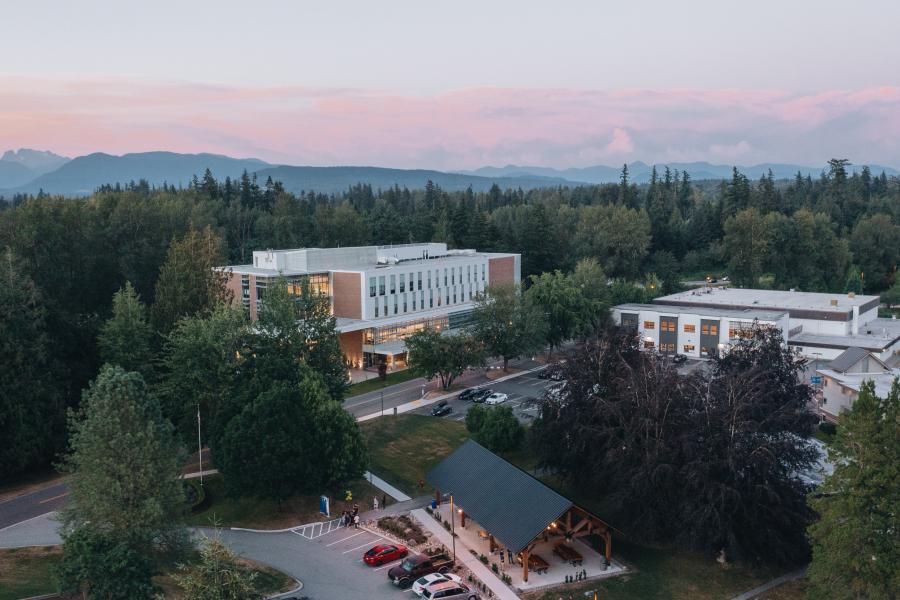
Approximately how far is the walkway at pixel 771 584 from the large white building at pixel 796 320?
36.2 m

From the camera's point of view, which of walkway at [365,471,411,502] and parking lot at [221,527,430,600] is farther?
walkway at [365,471,411,502]

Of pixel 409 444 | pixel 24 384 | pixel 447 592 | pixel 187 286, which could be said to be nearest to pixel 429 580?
pixel 447 592

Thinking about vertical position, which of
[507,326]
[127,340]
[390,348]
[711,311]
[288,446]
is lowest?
[390,348]

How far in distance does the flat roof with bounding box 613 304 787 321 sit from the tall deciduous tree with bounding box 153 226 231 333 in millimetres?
41569

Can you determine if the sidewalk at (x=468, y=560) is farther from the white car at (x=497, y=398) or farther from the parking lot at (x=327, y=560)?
the white car at (x=497, y=398)

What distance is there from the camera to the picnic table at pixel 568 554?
29688 mm

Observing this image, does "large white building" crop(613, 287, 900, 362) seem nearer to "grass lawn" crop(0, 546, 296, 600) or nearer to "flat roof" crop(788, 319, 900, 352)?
"flat roof" crop(788, 319, 900, 352)

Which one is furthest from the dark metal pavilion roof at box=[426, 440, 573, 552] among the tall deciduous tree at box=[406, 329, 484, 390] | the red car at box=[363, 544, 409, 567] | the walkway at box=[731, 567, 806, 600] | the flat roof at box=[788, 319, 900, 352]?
the flat roof at box=[788, 319, 900, 352]

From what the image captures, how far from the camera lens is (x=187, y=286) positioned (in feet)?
164

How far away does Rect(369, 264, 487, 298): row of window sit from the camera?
6719 centimetres

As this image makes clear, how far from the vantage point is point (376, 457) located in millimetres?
42750

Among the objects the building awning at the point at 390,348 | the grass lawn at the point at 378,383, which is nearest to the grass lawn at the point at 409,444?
the grass lawn at the point at 378,383

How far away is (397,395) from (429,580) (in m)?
28.8

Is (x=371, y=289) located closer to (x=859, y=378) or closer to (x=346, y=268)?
(x=346, y=268)
